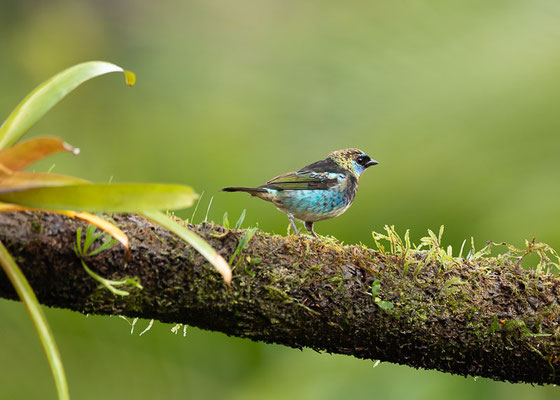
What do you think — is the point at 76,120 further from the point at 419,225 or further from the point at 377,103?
the point at 419,225

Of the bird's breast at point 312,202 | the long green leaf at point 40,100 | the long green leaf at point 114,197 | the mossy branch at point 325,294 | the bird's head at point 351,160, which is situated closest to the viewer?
the long green leaf at point 114,197

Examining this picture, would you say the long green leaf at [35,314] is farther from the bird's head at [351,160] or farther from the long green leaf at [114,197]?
the bird's head at [351,160]

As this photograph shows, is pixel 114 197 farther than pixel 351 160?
No

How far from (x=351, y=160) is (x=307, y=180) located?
24.3 inches

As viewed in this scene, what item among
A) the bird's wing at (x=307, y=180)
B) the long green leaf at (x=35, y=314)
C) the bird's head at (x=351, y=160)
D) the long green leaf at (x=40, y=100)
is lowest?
the long green leaf at (x=35, y=314)

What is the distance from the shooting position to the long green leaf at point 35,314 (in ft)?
5.72

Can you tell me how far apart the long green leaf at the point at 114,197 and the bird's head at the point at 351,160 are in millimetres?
2476

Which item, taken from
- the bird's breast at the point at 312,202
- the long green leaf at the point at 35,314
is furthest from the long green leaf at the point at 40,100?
the bird's breast at the point at 312,202

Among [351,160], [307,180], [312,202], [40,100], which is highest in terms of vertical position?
[351,160]

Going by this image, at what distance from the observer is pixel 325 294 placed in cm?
219

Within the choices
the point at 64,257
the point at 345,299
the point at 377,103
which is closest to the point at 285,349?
the point at 377,103

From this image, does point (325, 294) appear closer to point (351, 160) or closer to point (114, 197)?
point (114, 197)

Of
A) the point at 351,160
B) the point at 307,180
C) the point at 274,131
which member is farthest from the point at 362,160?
the point at 274,131

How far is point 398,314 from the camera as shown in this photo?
2238 mm
